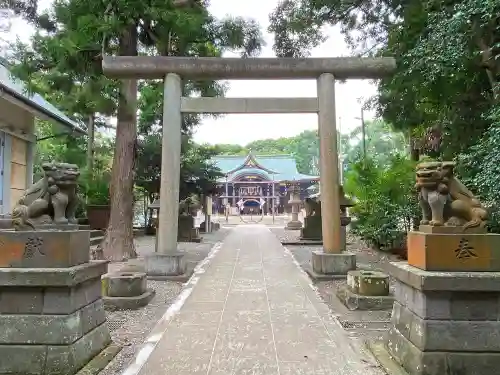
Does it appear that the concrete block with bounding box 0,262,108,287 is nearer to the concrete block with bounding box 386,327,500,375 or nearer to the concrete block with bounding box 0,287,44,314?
the concrete block with bounding box 0,287,44,314

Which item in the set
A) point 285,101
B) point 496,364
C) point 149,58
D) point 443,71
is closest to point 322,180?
point 285,101

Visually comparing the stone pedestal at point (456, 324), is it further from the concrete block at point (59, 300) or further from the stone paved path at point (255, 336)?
the concrete block at point (59, 300)

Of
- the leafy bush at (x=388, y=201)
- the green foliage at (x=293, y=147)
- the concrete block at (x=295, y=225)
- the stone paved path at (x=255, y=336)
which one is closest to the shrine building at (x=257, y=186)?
the concrete block at (x=295, y=225)

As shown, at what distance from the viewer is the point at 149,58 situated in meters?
8.60

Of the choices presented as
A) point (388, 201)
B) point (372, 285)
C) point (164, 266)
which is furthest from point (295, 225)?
point (372, 285)

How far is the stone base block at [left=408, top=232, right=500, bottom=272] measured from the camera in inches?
145

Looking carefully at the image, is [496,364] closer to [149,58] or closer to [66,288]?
[66,288]

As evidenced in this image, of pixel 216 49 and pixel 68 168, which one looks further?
pixel 216 49

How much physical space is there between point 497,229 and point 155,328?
19.4 ft

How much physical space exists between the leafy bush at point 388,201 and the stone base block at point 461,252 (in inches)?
307

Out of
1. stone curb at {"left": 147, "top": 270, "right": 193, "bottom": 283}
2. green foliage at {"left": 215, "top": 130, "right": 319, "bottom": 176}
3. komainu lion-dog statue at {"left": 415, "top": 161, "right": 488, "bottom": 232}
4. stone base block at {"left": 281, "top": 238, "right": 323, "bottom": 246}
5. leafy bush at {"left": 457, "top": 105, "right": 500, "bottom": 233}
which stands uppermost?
green foliage at {"left": 215, "top": 130, "right": 319, "bottom": 176}

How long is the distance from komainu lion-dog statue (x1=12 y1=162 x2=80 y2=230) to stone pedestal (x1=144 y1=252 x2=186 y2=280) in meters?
4.43

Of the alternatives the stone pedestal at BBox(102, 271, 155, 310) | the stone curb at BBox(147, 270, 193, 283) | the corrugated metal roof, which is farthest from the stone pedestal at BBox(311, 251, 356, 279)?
the corrugated metal roof

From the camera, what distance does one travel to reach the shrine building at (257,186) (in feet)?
150
